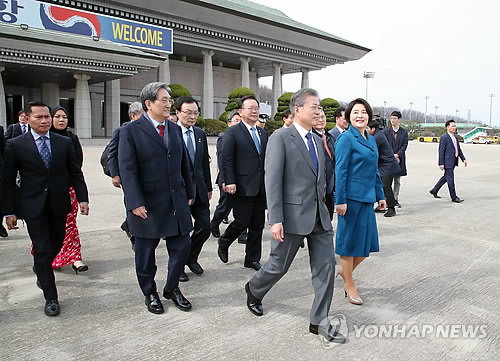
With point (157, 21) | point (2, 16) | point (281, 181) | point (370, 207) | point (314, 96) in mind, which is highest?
point (157, 21)

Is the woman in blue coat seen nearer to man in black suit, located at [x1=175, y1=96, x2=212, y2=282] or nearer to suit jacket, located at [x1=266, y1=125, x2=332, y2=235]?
suit jacket, located at [x1=266, y1=125, x2=332, y2=235]

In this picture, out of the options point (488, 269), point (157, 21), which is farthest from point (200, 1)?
point (488, 269)

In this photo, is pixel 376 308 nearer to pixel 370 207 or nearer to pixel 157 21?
pixel 370 207

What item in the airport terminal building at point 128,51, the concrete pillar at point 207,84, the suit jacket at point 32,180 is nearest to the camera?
the suit jacket at point 32,180

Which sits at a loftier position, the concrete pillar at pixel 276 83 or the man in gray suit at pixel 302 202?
the concrete pillar at pixel 276 83

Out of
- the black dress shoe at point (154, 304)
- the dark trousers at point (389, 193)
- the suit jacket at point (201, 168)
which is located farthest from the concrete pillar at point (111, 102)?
the black dress shoe at point (154, 304)

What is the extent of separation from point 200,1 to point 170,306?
28281 mm

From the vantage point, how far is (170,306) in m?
3.78

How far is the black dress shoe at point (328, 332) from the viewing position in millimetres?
3121

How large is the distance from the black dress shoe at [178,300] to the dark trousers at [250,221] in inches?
49.8

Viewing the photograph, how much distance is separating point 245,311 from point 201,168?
6.17 ft

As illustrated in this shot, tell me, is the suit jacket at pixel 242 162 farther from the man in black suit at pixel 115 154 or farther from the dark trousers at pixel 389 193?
the dark trousers at pixel 389 193

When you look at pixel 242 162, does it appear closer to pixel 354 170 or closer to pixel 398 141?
pixel 354 170

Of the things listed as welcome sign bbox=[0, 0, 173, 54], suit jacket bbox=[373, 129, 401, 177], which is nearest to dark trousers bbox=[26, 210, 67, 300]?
suit jacket bbox=[373, 129, 401, 177]
